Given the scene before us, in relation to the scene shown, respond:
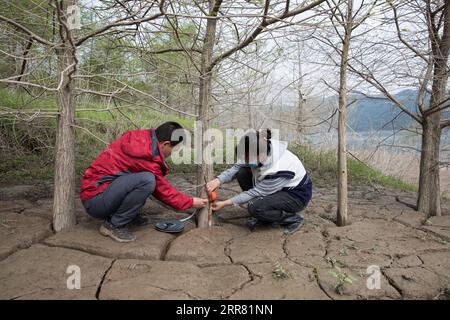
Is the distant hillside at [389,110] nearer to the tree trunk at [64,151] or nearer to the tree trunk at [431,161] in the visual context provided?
the tree trunk at [431,161]

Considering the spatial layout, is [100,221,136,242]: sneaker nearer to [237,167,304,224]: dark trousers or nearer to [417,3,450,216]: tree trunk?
Result: [237,167,304,224]: dark trousers

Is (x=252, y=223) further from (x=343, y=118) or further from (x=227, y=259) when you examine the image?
(x=343, y=118)

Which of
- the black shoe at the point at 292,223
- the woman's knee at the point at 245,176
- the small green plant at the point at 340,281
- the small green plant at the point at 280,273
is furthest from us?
the woman's knee at the point at 245,176

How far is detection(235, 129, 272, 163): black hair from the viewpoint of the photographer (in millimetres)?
2859

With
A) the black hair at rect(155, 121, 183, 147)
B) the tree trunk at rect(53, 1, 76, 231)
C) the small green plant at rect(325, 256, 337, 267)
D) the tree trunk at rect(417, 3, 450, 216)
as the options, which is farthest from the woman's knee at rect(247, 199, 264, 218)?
the tree trunk at rect(417, 3, 450, 216)

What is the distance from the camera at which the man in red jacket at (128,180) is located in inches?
108

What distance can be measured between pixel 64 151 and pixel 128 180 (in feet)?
1.97

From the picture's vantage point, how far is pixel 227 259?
2.58m

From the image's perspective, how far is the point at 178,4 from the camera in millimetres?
2822

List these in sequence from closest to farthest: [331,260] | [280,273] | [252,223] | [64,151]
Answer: [280,273], [331,260], [64,151], [252,223]

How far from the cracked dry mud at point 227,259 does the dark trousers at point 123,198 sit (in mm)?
199

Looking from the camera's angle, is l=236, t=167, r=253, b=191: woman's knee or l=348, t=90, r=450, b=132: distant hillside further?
l=348, t=90, r=450, b=132: distant hillside

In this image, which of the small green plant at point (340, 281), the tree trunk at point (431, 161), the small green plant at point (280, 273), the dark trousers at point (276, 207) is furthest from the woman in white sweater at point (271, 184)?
the tree trunk at point (431, 161)

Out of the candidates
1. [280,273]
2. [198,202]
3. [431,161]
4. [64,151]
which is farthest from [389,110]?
[64,151]
